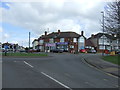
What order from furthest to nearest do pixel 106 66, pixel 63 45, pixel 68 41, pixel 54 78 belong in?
pixel 63 45
pixel 68 41
pixel 106 66
pixel 54 78

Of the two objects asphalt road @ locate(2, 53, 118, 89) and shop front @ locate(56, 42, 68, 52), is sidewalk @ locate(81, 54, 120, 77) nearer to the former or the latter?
asphalt road @ locate(2, 53, 118, 89)

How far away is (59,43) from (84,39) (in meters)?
11.0

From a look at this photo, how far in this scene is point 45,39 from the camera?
106m

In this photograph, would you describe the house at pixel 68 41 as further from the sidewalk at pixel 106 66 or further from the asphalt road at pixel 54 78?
the asphalt road at pixel 54 78

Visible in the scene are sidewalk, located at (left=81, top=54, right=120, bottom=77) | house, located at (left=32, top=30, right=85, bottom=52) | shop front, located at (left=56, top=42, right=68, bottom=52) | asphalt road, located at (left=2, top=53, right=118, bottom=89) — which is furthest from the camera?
house, located at (left=32, top=30, right=85, bottom=52)

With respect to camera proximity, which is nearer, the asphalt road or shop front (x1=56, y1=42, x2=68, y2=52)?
the asphalt road

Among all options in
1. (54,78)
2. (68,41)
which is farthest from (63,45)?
(54,78)

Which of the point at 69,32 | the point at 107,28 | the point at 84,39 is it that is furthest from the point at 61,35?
the point at 107,28

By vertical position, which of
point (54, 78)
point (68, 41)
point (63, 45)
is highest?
point (68, 41)

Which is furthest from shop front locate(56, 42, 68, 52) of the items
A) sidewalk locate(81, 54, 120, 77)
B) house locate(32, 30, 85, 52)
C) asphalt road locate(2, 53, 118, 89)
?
asphalt road locate(2, 53, 118, 89)

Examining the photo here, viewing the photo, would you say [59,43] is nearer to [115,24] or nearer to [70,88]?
[115,24]

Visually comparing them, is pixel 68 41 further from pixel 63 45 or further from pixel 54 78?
pixel 54 78

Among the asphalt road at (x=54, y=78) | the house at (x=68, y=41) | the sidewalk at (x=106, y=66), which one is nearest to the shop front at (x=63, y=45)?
the house at (x=68, y=41)

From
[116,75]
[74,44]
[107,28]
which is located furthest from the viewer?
[74,44]
